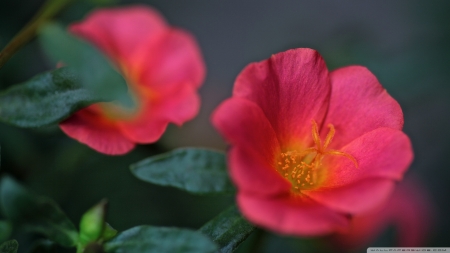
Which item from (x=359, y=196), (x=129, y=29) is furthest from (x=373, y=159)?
(x=129, y=29)

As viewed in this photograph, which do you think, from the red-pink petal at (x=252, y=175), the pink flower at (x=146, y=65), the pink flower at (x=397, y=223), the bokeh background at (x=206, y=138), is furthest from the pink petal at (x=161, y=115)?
the pink flower at (x=397, y=223)

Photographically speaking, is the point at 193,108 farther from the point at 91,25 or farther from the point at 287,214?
the point at 287,214

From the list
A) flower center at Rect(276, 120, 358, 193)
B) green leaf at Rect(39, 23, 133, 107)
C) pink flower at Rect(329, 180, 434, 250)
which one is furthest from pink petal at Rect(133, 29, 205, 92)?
pink flower at Rect(329, 180, 434, 250)

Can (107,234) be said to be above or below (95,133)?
below

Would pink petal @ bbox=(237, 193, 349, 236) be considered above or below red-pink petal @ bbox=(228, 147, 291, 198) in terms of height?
below

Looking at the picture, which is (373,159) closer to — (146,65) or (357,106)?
(357,106)

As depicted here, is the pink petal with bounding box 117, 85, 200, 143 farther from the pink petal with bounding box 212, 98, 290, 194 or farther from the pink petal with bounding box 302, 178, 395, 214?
the pink petal with bounding box 302, 178, 395, 214

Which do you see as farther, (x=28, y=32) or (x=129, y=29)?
(x=129, y=29)
